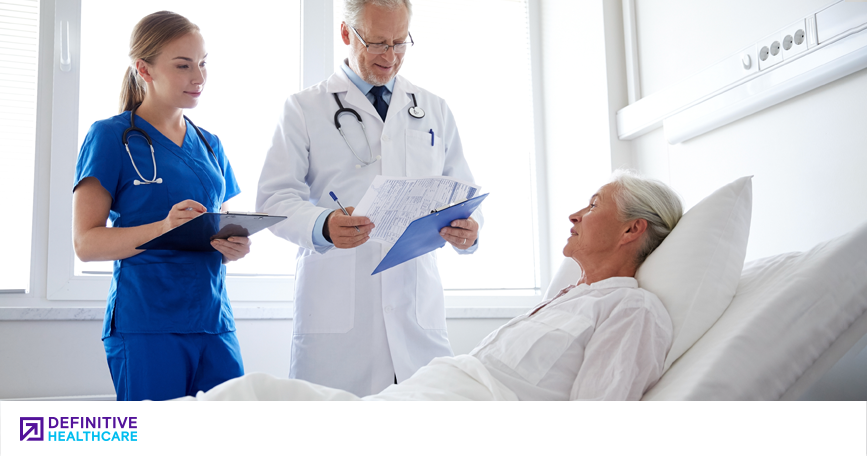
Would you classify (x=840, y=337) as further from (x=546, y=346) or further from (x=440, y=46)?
(x=440, y=46)

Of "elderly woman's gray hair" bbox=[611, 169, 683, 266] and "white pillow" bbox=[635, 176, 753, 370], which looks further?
"elderly woman's gray hair" bbox=[611, 169, 683, 266]

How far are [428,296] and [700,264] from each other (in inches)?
28.4

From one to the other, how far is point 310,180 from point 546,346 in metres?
0.86

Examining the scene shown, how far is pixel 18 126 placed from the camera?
2254 millimetres

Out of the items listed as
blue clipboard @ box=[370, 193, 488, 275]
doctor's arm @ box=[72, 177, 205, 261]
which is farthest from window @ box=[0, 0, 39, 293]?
blue clipboard @ box=[370, 193, 488, 275]

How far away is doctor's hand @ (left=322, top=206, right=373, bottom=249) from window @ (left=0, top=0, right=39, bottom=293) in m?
1.55

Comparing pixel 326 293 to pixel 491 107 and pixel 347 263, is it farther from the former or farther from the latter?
pixel 491 107

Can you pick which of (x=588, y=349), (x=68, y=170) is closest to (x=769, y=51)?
(x=588, y=349)

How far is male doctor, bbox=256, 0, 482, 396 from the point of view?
154 cm

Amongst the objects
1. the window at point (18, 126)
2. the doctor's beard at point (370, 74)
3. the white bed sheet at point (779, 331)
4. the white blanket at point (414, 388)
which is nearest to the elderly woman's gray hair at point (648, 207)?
the white bed sheet at point (779, 331)

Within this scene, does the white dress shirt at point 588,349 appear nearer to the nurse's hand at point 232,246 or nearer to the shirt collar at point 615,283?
the shirt collar at point 615,283

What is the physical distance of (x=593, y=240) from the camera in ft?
4.66

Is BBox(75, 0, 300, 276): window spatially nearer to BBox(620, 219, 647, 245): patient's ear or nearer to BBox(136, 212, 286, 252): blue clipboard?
BBox(136, 212, 286, 252): blue clipboard
